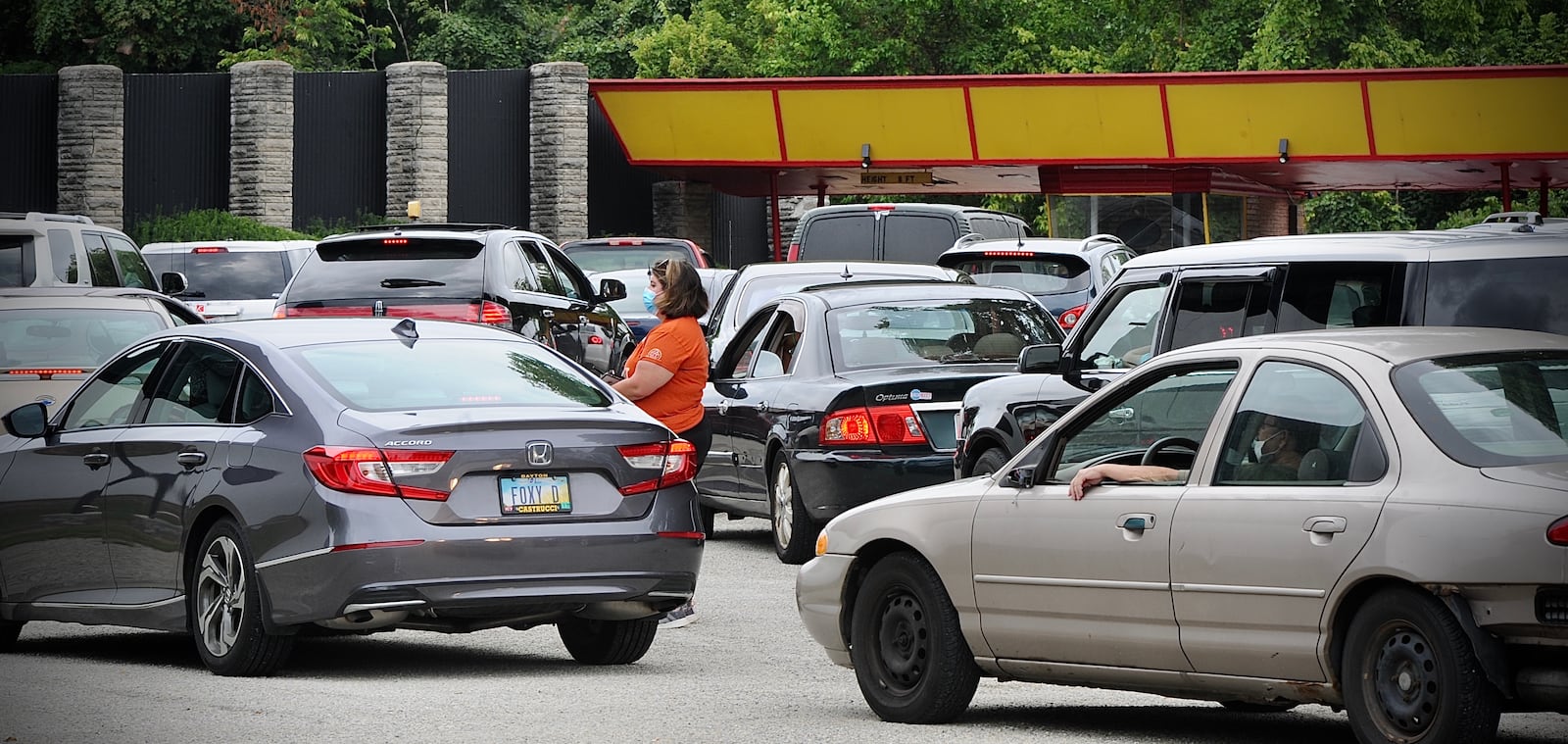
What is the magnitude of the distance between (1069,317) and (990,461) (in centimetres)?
808

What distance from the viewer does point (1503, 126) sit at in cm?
3350

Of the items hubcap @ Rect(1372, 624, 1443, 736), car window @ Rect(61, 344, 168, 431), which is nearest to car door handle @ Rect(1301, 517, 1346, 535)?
hubcap @ Rect(1372, 624, 1443, 736)

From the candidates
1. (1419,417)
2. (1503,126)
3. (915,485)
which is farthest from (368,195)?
(1419,417)

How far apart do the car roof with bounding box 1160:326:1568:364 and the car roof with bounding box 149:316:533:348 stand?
3972 millimetres

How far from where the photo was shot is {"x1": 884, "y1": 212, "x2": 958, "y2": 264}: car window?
80.3 feet

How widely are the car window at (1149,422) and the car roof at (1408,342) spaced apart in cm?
15

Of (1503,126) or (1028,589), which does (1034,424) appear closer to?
(1028,589)

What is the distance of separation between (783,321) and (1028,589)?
697 cm

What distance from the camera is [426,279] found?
16859 millimetres

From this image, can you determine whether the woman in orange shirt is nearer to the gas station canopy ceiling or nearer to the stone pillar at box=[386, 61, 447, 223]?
the gas station canopy ceiling

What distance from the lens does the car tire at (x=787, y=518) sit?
13.9 m

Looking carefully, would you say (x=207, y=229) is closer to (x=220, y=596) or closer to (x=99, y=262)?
(x=99, y=262)

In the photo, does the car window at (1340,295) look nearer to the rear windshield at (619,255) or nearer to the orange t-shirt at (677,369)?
the orange t-shirt at (677,369)

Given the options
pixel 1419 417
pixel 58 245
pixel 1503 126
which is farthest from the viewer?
pixel 1503 126
